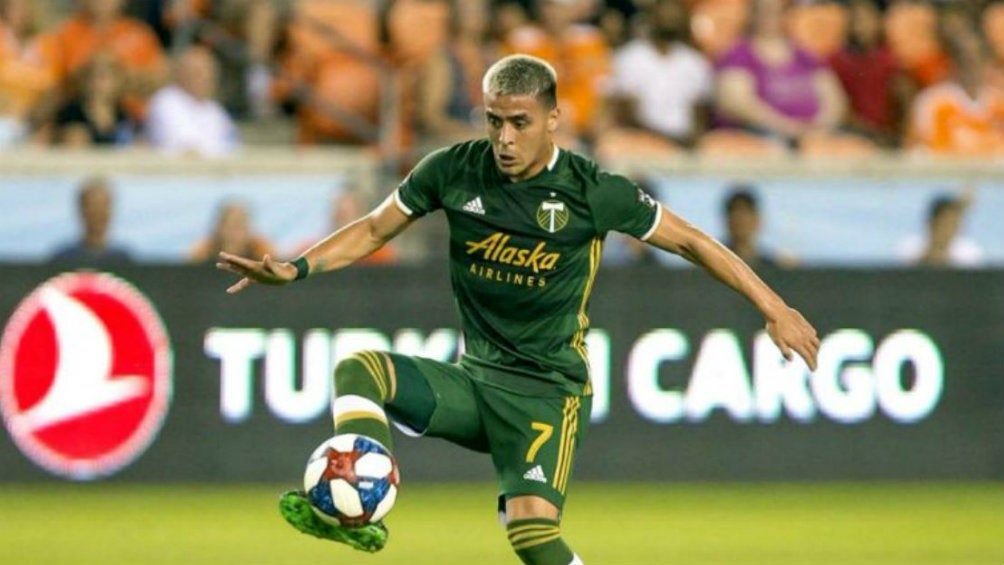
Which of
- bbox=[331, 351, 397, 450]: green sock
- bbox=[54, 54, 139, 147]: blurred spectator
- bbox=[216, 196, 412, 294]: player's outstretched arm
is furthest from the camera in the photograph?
bbox=[54, 54, 139, 147]: blurred spectator

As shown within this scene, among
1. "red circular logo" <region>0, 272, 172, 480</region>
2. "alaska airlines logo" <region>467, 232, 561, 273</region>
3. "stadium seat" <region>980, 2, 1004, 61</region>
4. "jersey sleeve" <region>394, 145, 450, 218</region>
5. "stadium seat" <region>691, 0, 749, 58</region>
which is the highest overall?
"stadium seat" <region>980, 2, 1004, 61</region>

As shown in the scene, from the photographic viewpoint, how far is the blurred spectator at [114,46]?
49.7ft

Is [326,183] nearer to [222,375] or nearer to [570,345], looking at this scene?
[222,375]

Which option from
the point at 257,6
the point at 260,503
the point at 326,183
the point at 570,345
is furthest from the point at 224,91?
the point at 570,345

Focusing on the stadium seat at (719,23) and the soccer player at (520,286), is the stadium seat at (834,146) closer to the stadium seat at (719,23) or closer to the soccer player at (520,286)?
the stadium seat at (719,23)

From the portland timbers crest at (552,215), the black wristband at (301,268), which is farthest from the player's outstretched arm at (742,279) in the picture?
the black wristband at (301,268)

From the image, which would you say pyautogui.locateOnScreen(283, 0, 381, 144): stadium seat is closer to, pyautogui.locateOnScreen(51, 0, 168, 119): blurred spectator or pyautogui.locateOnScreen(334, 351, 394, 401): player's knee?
pyautogui.locateOnScreen(51, 0, 168, 119): blurred spectator

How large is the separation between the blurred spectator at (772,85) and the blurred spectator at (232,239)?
3.72m

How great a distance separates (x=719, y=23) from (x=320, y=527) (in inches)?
407

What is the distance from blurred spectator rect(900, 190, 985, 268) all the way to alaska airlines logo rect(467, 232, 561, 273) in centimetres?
746

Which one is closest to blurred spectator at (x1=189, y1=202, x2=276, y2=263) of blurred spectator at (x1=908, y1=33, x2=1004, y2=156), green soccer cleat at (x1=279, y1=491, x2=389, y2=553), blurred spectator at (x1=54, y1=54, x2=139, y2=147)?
blurred spectator at (x1=54, y1=54, x2=139, y2=147)

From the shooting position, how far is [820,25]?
56.7 ft

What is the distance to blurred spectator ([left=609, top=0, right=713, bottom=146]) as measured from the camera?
15672 millimetres

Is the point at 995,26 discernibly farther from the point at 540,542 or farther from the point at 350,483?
the point at 350,483
